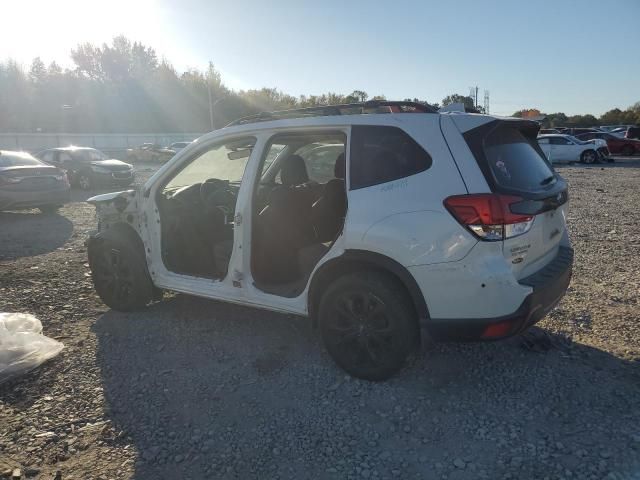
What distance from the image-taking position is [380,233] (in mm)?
3039

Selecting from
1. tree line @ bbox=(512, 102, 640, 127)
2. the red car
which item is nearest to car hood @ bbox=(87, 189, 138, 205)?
the red car

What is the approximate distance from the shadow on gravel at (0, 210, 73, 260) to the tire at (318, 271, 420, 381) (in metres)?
5.86

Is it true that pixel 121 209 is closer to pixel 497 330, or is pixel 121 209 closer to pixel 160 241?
pixel 160 241

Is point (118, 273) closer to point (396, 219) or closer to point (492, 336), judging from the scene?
point (396, 219)

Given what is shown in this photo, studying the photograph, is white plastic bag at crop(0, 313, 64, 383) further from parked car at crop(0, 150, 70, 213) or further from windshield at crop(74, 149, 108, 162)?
windshield at crop(74, 149, 108, 162)

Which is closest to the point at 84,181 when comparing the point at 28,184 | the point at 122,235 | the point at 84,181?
the point at 84,181

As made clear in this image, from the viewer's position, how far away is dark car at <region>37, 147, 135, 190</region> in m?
16.1

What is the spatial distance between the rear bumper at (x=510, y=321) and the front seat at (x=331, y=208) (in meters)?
1.20

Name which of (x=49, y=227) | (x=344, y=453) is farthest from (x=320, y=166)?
(x=49, y=227)

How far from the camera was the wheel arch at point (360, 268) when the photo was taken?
300cm

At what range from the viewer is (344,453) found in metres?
2.71

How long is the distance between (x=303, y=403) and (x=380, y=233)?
4.08 ft

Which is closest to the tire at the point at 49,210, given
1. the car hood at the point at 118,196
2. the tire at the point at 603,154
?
the car hood at the point at 118,196

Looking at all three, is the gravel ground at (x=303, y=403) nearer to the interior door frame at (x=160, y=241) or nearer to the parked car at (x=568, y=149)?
the interior door frame at (x=160, y=241)
